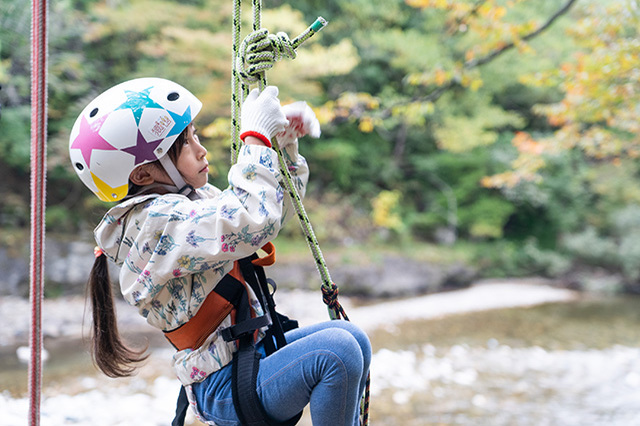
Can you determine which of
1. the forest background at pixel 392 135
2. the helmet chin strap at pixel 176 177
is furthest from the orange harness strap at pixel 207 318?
the forest background at pixel 392 135

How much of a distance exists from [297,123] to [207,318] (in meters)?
0.59

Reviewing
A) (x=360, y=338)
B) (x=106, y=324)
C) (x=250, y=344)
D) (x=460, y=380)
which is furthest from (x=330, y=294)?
(x=460, y=380)

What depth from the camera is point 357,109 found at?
4.76 m

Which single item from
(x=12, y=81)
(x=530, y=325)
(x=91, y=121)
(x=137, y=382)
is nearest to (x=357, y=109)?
(x=137, y=382)

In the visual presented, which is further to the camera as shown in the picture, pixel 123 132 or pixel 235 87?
pixel 235 87

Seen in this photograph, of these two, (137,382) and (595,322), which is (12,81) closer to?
(137,382)

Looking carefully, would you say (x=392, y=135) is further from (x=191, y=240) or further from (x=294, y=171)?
(x=191, y=240)

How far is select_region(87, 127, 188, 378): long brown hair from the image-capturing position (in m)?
1.42

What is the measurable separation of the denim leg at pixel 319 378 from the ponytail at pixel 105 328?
385mm

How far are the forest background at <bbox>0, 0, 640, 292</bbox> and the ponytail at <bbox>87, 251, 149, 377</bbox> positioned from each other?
5.60 meters

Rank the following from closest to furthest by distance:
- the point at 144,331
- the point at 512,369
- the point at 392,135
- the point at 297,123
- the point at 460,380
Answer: the point at 297,123, the point at 460,380, the point at 512,369, the point at 144,331, the point at 392,135

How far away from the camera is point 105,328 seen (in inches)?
56.5

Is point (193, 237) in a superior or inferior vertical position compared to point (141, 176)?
inferior

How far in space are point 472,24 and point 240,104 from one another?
332 centimetres
